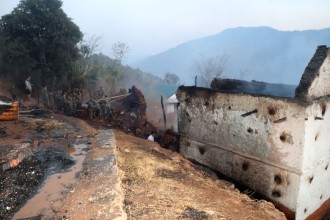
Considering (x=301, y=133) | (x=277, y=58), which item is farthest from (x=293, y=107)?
(x=277, y=58)

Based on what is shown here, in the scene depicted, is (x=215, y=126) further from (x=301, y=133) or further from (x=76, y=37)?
(x=76, y=37)

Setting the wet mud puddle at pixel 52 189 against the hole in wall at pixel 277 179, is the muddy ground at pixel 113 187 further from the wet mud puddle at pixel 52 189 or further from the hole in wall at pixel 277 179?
the hole in wall at pixel 277 179

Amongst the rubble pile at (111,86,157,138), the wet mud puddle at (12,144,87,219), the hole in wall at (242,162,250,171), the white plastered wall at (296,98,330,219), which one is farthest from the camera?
the rubble pile at (111,86,157,138)

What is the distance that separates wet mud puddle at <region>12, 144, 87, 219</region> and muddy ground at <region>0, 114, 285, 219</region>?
0.10 ft

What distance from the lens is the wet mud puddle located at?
3971 millimetres

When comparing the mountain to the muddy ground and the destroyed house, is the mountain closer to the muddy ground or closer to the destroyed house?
the destroyed house

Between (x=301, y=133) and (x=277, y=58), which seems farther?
(x=277, y=58)

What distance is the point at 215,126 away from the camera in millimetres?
9109

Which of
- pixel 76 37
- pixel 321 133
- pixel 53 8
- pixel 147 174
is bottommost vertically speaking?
pixel 147 174

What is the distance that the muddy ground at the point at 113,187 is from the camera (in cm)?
405

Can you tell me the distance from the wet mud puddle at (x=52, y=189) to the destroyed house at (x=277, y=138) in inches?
181

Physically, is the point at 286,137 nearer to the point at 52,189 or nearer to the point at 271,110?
the point at 271,110

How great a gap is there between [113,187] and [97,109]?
10.9 meters

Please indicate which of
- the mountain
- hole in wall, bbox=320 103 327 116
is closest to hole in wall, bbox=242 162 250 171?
hole in wall, bbox=320 103 327 116
